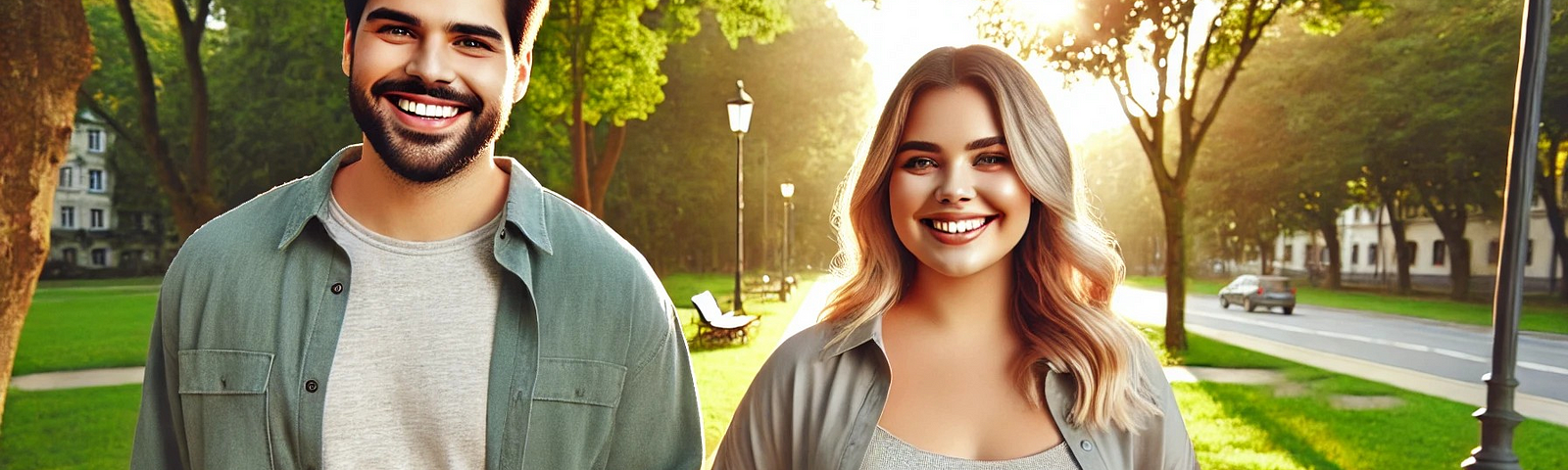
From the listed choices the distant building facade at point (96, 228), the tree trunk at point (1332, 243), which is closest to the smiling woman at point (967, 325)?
the tree trunk at point (1332, 243)

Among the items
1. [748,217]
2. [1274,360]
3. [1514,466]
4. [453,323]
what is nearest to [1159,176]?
[1274,360]

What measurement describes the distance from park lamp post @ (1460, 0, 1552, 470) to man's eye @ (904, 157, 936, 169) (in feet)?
14.0

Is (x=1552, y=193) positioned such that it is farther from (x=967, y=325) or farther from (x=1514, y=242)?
(x=967, y=325)

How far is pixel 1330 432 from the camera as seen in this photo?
31.7 ft

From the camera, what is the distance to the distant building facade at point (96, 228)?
34906mm

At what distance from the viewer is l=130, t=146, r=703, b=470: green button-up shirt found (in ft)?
7.09

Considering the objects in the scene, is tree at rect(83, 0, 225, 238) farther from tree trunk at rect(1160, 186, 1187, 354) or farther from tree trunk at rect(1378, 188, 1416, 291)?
tree trunk at rect(1378, 188, 1416, 291)

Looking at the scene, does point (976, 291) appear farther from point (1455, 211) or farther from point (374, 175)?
point (1455, 211)

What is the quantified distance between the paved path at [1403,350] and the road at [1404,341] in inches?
0.6

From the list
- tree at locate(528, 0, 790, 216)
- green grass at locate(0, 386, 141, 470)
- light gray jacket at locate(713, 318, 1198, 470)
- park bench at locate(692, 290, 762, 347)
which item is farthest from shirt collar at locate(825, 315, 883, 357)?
tree at locate(528, 0, 790, 216)

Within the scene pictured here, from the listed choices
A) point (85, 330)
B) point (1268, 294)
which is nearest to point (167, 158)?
point (85, 330)

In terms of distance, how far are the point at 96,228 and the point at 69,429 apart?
37695mm

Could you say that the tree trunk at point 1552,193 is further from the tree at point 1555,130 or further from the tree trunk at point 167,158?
the tree trunk at point 167,158

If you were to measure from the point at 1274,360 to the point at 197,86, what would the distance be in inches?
637
